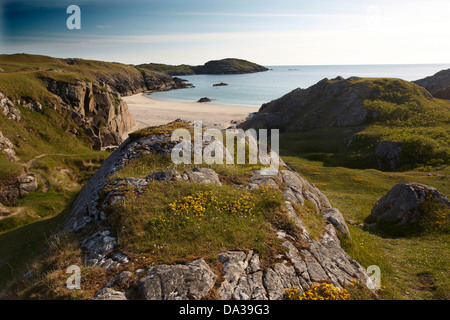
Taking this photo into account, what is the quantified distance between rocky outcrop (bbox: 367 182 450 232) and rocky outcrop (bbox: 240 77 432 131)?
155ft

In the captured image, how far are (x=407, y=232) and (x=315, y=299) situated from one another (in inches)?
654

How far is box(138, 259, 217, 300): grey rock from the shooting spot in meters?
7.77

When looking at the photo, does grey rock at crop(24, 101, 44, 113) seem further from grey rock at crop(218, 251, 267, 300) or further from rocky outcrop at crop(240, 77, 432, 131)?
rocky outcrop at crop(240, 77, 432, 131)

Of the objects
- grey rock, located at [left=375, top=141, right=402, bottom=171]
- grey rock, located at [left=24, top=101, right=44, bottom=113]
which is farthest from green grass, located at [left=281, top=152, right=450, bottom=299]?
grey rock, located at [left=24, top=101, right=44, bottom=113]

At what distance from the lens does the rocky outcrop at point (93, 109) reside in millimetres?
50219

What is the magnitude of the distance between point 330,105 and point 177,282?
76.2 meters

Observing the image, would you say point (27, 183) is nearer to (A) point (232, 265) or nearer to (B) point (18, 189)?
(B) point (18, 189)

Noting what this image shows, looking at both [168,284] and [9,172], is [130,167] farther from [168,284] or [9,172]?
[9,172]

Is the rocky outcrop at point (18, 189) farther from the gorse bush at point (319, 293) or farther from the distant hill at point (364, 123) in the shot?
the distant hill at point (364, 123)

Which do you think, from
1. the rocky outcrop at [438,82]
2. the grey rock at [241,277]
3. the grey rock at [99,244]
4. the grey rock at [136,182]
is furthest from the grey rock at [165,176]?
the rocky outcrop at [438,82]

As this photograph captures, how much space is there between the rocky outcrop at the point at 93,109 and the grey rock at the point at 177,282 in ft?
156
